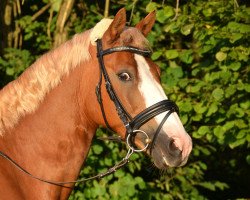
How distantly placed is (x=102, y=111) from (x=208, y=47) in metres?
1.99

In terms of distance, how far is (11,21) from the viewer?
20.2 feet

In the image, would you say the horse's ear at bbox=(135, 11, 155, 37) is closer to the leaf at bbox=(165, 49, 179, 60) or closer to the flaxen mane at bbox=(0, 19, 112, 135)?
the flaxen mane at bbox=(0, 19, 112, 135)

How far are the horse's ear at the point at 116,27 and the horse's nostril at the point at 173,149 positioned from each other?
675mm

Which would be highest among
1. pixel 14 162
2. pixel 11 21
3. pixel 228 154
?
pixel 14 162

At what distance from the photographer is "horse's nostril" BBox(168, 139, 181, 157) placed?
2.55m

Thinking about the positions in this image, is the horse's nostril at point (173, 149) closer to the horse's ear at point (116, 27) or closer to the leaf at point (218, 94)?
the horse's ear at point (116, 27)

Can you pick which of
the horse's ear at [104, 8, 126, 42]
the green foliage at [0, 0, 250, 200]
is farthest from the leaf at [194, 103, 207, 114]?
the horse's ear at [104, 8, 126, 42]

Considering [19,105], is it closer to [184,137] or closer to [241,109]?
[184,137]

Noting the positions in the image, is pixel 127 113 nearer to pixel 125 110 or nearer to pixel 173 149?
pixel 125 110

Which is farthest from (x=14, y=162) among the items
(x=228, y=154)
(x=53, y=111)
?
(x=228, y=154)

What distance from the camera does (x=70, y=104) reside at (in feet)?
9.24

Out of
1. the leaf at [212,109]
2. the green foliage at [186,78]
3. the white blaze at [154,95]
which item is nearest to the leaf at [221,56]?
the green foliage at [186,78]

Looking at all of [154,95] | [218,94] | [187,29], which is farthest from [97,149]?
[154,95]

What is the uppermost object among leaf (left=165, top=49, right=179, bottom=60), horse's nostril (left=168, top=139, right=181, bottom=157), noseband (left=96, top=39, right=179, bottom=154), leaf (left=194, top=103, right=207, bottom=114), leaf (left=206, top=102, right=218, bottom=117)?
noseband (left=96, top=39, right=179, bottom=154)
